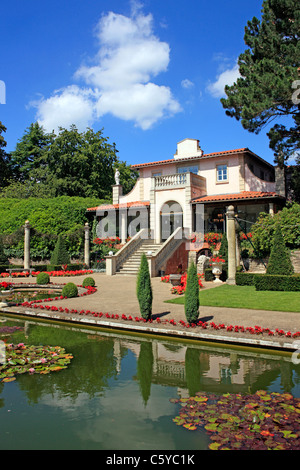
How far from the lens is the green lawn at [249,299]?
37.7 ft

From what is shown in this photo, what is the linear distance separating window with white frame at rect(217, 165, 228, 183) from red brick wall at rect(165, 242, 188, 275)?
20.1ft

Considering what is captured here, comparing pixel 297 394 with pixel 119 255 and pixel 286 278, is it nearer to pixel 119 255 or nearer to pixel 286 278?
pixel 286 278

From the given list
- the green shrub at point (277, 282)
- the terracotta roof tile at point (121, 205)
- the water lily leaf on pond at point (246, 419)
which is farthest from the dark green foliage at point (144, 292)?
the terracotta roof tile at point (121, 205)

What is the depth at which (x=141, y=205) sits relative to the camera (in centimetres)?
2773

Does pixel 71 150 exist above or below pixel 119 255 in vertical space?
above

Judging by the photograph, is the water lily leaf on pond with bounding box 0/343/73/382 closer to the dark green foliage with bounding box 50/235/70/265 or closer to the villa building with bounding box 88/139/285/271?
the villa building with bounding box 88/139/285/271

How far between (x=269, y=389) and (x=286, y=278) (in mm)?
9118

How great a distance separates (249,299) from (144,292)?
4.58 meters

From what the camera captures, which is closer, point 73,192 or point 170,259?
point 170,259

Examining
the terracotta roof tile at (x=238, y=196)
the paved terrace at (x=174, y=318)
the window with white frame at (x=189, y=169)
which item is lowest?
the paved terrace at (x=174, y=318)

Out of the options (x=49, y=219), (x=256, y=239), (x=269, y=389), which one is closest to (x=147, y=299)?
(x=269, y=389)

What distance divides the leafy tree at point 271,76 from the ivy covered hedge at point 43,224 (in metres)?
14.9

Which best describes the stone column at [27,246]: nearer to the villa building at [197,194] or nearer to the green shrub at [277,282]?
the villa building at [197,194]

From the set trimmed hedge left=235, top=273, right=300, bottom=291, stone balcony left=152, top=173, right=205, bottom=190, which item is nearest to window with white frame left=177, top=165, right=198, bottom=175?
stone balcony left=152, top=173, right=205, bottom=190
